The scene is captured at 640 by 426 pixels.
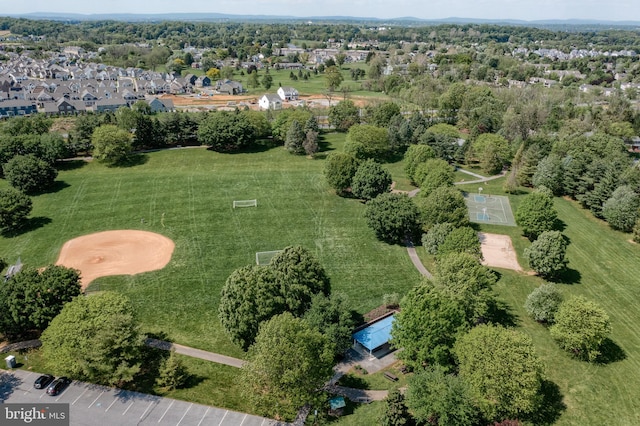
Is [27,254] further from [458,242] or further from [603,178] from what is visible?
[603,178]

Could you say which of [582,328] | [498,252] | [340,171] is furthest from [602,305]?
[340,171]

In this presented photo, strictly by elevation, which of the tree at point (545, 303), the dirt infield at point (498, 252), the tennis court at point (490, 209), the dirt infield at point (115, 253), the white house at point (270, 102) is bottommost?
the dirt infield at point (115, 253)

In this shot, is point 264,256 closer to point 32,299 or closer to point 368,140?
point 32,299

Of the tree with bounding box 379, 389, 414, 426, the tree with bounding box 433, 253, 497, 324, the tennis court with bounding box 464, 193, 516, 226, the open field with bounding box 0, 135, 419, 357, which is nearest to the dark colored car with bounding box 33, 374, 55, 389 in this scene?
the open field with bounding box 0, 135, 419, 357

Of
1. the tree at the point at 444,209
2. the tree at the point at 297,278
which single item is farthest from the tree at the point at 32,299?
the tree at the point at 444,209

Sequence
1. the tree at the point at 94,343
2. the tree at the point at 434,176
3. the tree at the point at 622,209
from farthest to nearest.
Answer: the tree at the point at 434,176 → the tree at the point at 622,209 → the tree at the point at 94,343

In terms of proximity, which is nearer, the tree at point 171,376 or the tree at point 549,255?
the tree at point 171,376

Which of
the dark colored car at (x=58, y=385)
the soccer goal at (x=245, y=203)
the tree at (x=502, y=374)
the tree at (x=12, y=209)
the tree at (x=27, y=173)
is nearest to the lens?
the tree at (x=502, y=374)

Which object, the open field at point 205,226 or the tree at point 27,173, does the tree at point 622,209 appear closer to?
the open field at point 205,226
